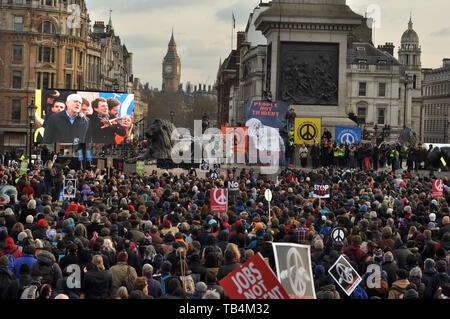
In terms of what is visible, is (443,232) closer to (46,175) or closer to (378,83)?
(46,175)

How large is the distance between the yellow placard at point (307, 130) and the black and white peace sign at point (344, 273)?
2481 centimetres

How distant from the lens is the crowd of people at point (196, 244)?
1128cm

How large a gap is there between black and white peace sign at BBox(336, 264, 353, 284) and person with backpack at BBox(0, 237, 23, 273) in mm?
5000

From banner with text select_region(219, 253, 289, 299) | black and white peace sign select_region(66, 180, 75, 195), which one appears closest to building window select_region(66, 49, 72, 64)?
black and white peace sign select_region(66, 180, 75, 195)

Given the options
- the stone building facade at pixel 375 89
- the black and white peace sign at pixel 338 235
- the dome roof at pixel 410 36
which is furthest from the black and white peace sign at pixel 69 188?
the dome roof at pixel 410 36

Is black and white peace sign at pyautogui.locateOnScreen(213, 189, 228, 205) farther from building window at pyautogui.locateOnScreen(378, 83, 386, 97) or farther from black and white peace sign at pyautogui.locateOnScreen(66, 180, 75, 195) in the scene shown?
building window at pyautogui.locateOnScreen(378, 83, 386, 97)

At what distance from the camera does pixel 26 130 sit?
8594 cm

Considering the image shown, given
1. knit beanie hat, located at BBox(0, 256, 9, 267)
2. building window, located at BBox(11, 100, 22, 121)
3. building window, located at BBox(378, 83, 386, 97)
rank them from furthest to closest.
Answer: building window, located at BBox(378, 83, 386, 97) < building window, located at BBox(11, 100, 22, 121) < knit beanie hat, located at BBox(0, 256, 9, 267)

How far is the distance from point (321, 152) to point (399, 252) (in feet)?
72.3

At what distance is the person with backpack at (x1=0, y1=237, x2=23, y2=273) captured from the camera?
12.4 m

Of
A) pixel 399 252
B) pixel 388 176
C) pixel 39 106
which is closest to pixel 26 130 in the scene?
pixel 39 106

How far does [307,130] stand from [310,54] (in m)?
4.83

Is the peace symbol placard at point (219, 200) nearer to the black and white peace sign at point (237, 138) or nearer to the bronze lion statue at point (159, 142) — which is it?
the black and white peace sign at point (237, 138)

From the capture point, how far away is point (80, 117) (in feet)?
159
